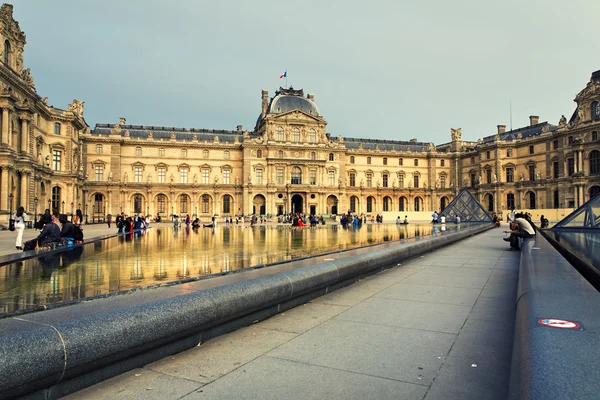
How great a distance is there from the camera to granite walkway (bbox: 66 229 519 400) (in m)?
2.84

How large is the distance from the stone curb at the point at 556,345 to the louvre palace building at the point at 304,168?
1941 inches

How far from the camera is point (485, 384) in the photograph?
296cm

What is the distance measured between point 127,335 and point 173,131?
64.3 m

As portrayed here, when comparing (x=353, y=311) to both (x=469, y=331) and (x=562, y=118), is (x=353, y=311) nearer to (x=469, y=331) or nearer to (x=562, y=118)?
(x=469, y=331)

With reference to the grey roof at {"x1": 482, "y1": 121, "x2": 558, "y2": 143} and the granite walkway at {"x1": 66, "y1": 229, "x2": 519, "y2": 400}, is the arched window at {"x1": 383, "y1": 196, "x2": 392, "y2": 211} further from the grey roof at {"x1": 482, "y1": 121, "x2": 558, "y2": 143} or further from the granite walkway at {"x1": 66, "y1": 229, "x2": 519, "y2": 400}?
the granite walkway at {"x1": 66, "y1": 229, "x2": 519, "y2": 400}

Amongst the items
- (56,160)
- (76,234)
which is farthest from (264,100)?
(76,234)

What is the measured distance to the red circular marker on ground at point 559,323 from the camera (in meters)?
3.04

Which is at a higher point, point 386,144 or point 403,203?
point 386,144

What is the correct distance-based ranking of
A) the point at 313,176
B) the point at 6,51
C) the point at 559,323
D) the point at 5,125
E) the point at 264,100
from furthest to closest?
the point at 264,100 → the point at 313,176 → the point at 6,51 → the point at 5,125 → the point at 559,323

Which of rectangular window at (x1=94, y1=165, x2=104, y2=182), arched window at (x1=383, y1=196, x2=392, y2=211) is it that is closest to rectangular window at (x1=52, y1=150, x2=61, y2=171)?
rectangular window at (x1=94, y1=165, x2=104, y2=182)

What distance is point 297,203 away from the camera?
208ft

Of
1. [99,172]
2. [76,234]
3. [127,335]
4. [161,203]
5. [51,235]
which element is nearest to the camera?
[127,335]

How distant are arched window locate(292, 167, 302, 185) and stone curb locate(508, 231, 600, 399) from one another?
57.5m

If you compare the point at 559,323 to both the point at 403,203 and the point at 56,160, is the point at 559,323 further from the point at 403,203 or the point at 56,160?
the point at 403,203
